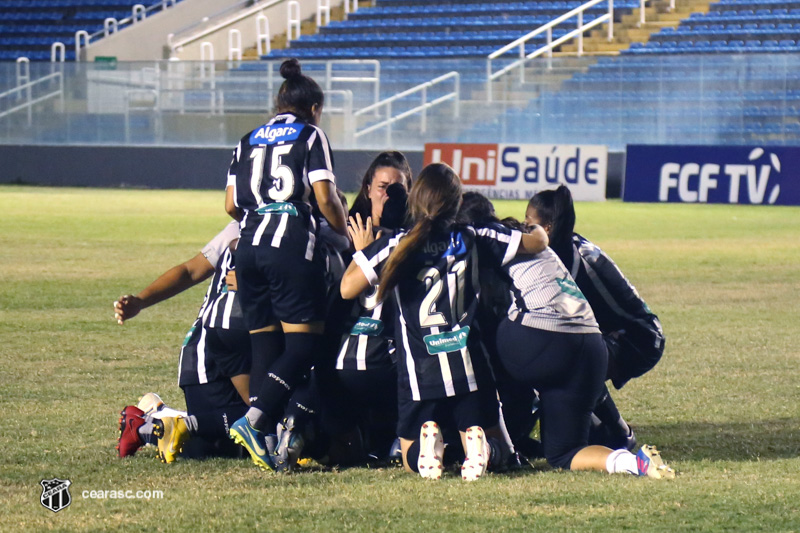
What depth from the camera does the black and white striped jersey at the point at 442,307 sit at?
15.5ft

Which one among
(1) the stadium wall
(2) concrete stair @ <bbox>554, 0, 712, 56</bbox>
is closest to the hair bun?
(1) the stadium wall

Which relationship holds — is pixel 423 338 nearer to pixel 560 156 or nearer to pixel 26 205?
pixel 26 205

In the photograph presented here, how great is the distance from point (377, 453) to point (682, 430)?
1463 millimetres

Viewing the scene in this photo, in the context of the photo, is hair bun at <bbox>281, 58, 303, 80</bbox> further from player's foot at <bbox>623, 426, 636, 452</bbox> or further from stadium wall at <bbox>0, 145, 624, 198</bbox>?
stadium wall at <bbox>0, 145, 624, 198</bbox>

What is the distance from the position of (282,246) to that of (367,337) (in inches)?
20.1

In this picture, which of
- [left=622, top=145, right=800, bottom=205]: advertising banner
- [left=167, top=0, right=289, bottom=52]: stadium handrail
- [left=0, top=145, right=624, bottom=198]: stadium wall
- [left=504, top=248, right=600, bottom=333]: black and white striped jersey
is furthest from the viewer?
[left=167, top=0, right=289, bottom=52]: stadium handrail

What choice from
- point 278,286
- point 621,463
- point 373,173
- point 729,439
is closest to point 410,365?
point 278,286

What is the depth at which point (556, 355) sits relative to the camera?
15.7 ft

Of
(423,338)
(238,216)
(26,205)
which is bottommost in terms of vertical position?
(26,205)

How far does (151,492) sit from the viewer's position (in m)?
4.38

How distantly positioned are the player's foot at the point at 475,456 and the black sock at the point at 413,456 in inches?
7.6

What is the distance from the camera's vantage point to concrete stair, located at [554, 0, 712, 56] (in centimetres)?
2955

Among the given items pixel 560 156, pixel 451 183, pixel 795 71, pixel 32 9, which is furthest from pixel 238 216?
pixel 32 9

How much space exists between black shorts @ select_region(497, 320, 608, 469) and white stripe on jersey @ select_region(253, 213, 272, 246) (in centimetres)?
111
